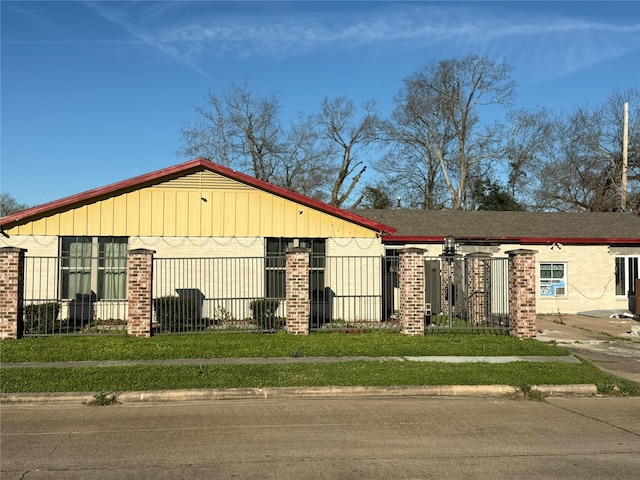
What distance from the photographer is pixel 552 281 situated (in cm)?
2206

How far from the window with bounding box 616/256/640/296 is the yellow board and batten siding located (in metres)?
11.6

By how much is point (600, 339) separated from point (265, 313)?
881 centimetres

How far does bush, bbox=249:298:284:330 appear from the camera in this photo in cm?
1529

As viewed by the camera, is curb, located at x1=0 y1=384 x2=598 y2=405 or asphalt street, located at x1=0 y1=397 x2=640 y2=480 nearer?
asphalt street, located at x1=0 y1=397 x2=640 y2=480

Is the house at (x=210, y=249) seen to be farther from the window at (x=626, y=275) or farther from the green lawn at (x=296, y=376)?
the window at (x=626, y=275)

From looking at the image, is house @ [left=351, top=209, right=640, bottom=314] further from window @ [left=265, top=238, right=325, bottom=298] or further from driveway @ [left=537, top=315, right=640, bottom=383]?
window @ [left=265, top=238, right=325, bottom=298]

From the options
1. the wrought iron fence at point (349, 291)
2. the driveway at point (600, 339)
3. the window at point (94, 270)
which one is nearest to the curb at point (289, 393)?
the driveway at point (600, 339)

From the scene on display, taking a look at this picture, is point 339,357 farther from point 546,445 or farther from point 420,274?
point 546,445

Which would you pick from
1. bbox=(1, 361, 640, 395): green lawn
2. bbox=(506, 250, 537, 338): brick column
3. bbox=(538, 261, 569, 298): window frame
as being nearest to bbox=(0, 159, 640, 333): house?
bbox=(506, 250, 537, 338): brick column

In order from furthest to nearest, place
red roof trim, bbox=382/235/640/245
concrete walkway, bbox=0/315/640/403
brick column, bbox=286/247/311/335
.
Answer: red roof trim, bbox=382/235/640/245 → brick column, bbox=286/247/311/335 → concrete walkway, bbox=0/315/640/403

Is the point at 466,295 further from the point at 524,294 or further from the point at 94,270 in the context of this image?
the point at 94,270

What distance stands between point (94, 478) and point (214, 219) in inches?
491

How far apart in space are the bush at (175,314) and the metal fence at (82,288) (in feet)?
5.26

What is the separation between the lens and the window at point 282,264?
1766 centimetres
